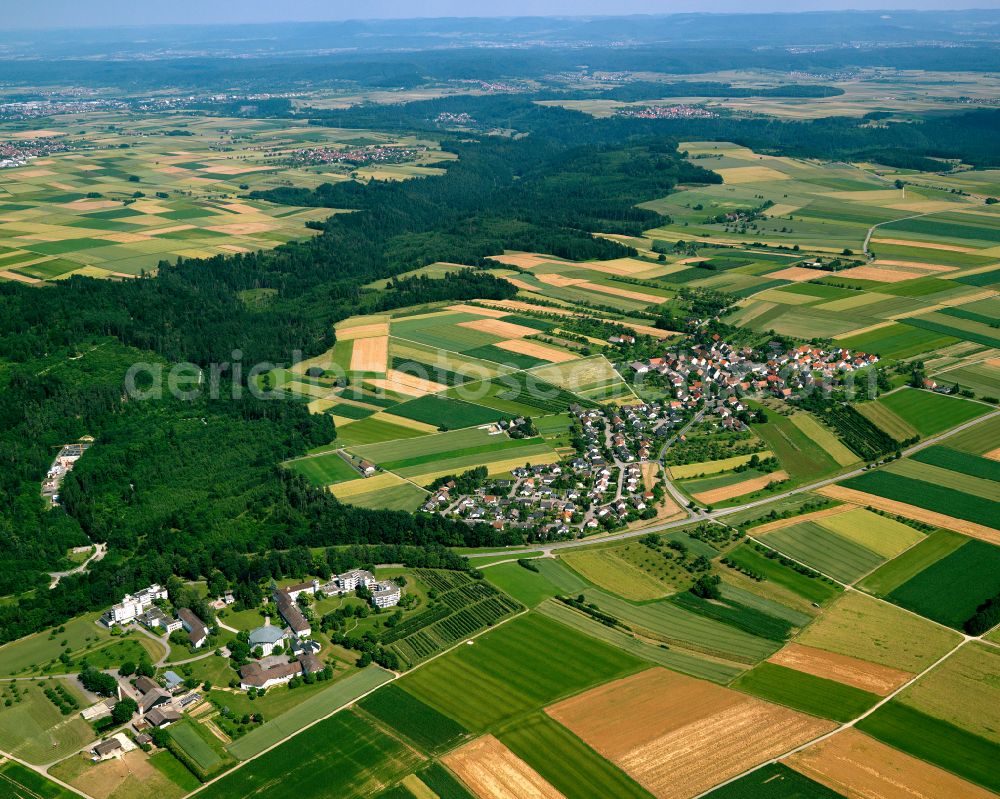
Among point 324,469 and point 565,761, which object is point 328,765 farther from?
point 324,469

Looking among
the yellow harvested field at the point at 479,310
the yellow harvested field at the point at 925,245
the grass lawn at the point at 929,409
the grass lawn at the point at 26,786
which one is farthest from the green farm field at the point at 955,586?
the yellow harvested field at the point at 925,245

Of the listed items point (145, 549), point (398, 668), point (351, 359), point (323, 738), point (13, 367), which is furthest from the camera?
point (351, 359)

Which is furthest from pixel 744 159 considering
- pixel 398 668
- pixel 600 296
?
pixel 398 668

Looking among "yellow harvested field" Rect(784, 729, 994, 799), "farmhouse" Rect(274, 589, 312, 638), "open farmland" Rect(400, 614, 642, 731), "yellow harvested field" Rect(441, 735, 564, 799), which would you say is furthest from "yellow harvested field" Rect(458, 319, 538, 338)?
"yellow harvested field" Rect(784, 729, 994, 799)

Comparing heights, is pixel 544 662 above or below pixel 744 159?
below

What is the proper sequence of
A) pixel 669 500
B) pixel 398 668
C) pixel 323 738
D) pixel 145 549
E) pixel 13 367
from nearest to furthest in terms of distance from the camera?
pixel 323 738
pixel 398 668
pixel 145 549
pixel 669 500
pixel 13 367

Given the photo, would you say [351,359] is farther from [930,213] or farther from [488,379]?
[930,213]

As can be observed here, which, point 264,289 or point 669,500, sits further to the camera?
point 264,289
